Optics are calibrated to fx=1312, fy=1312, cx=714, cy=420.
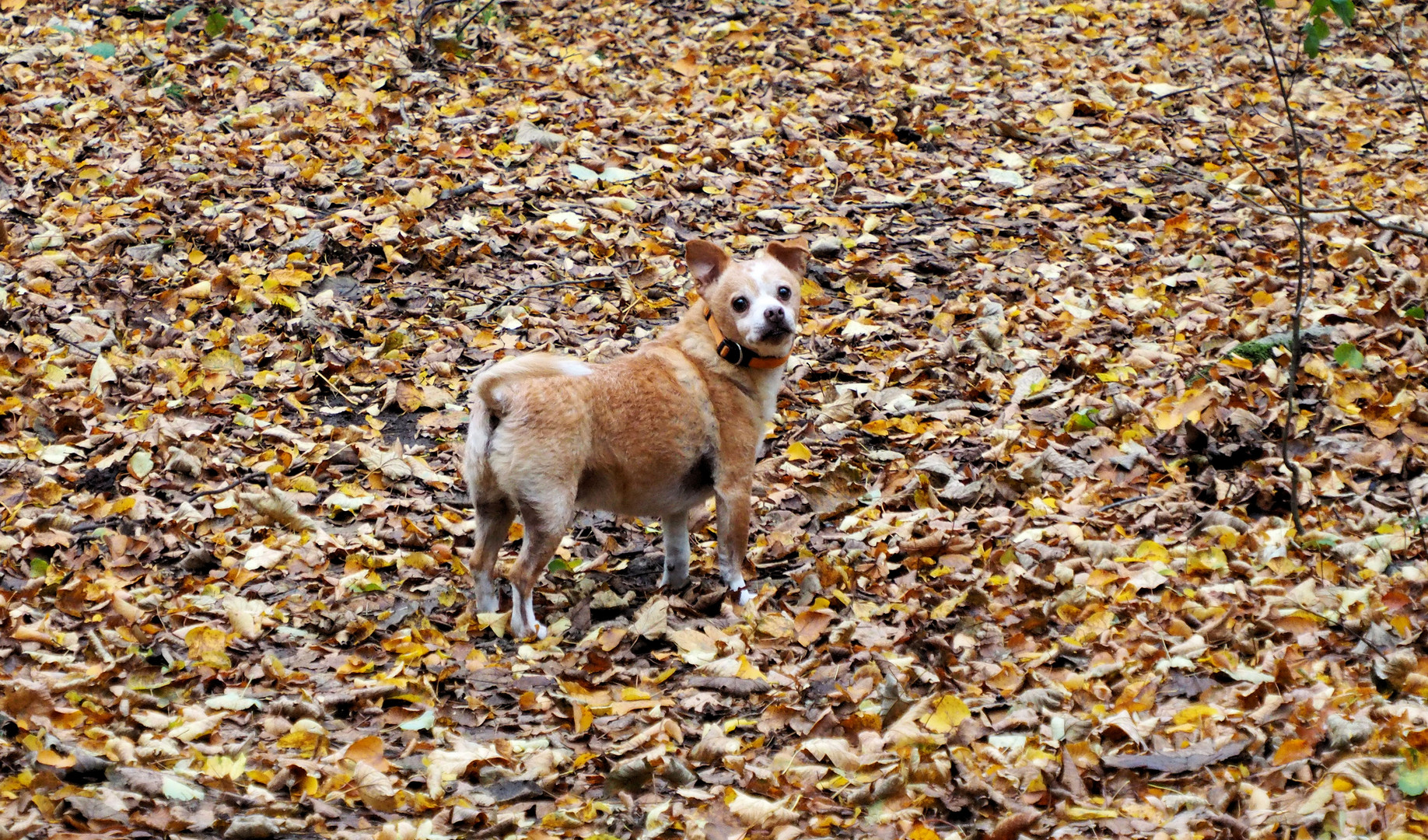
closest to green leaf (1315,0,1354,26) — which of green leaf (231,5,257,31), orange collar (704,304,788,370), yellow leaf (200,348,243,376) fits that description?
orange collar (704,304,788,370)

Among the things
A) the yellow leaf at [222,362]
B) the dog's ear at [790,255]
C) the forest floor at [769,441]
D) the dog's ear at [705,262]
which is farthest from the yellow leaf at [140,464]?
the dog's ear at [790,255]

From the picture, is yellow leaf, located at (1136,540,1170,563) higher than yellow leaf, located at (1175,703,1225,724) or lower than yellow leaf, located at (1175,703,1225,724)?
lower

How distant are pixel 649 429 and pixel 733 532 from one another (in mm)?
622

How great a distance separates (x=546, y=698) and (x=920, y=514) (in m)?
2.17

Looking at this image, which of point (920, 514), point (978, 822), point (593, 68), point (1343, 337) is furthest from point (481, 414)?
point (593, 68)

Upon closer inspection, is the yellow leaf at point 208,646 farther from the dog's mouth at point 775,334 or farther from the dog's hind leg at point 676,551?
the dog's mouth at point 775,334

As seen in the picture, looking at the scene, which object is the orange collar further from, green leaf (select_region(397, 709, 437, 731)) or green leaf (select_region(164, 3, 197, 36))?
green leaf (select_region(164, 3, 197, 36))

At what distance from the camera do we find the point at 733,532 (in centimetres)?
602

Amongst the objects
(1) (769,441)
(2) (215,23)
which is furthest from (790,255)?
(2) (215,23)

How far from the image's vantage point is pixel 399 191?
9.95 metres

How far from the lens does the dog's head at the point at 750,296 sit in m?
6.08

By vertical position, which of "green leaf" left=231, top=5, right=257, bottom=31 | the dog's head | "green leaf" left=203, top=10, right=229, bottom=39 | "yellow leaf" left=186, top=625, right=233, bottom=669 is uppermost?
the dog's head

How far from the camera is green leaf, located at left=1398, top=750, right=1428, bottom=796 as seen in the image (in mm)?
3824

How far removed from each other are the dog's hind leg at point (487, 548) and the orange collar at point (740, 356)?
1259mm
